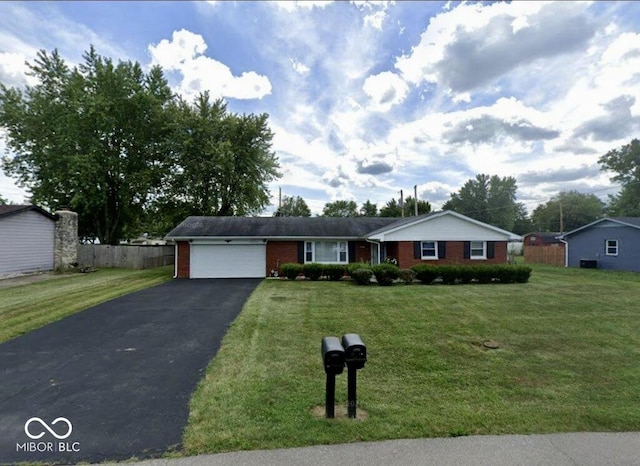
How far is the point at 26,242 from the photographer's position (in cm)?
1789

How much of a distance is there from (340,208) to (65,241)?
146 ft

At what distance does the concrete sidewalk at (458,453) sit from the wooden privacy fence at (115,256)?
22.3 m

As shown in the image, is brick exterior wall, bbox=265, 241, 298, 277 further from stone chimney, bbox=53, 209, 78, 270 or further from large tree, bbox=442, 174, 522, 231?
large tree, bbox=442, 174, 522, 231

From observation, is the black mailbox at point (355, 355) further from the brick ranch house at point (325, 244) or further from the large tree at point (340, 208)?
the large tree at point (340, 208)

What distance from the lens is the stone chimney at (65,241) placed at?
20.2m

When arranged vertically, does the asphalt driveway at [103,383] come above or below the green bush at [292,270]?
below

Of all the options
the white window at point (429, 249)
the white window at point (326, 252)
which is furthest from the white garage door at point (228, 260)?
the white window at point (429, 249)

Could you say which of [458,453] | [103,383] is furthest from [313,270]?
[458,453]

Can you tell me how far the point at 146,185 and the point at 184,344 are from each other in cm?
2311

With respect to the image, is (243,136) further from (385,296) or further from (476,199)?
(476,199)

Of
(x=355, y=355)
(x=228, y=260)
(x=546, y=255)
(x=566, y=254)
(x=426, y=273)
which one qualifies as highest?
(x=228, y=260)

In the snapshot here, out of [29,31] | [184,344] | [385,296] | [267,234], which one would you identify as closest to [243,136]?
[267,234]

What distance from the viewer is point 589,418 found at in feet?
11.8

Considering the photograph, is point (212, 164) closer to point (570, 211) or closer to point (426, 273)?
point (426, 273)
